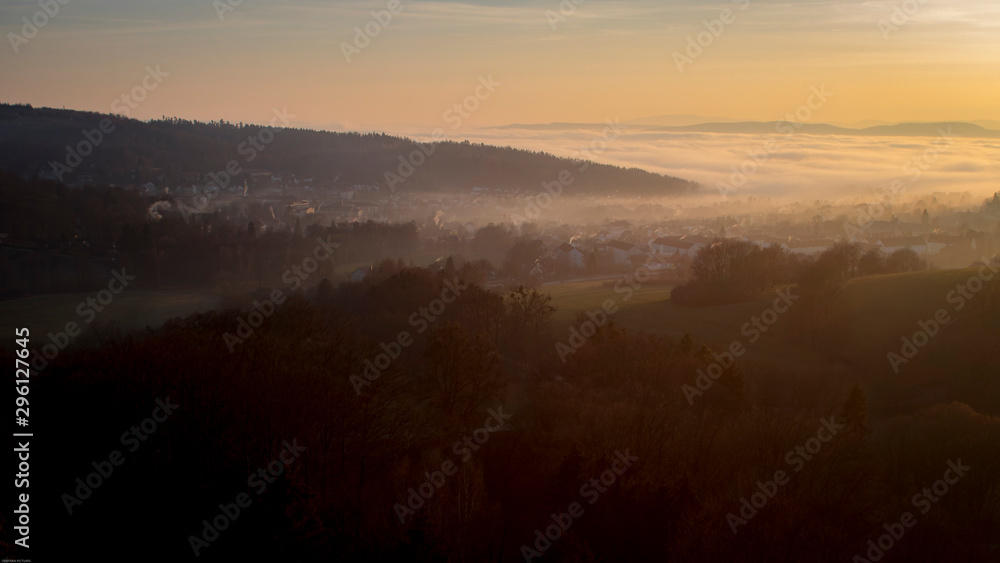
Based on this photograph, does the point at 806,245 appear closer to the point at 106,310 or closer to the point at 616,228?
the point at 616,228

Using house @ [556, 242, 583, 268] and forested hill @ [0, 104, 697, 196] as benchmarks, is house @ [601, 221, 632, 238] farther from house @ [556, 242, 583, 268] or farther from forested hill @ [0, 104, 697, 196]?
forested hill @ [0, 104, 697, 196]

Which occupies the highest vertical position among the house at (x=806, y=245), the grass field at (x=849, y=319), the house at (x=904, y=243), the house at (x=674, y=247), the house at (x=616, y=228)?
the house at (x=616, y=228)

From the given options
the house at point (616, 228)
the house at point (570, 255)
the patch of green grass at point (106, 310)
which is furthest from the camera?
the house at point (616, 228)

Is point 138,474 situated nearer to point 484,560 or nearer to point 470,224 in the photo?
point 484,560

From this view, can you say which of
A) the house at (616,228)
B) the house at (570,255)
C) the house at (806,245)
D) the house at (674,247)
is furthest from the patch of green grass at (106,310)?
the house at (616,228)

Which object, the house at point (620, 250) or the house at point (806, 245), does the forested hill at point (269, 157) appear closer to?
the house at point (620, 250)

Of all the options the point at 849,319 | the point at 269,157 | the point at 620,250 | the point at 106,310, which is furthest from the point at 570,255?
the point at 269,157
